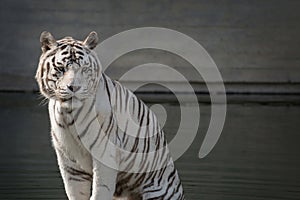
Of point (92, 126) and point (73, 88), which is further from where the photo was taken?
point (92, 126)

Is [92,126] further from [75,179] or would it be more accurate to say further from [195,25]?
[195,25]

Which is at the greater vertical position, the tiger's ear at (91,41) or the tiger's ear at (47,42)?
the tiger's ear at (91,41)

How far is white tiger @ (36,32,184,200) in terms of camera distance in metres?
4.06

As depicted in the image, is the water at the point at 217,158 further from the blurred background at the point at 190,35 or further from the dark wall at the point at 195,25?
the dark wall at the point at 195,25

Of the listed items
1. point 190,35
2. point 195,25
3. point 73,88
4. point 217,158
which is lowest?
point 73,88

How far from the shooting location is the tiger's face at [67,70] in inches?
158

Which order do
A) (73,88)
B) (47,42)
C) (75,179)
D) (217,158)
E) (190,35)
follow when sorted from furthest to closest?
1. (190,35)
2. (217,158)
3. (75,179)
4. (47,42)
5. (73,88)

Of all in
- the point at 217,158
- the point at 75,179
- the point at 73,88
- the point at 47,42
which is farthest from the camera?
the point at 217,158

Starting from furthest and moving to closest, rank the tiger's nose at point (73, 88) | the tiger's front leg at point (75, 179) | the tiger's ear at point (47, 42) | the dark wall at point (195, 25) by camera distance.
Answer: the dark wall at point (195, 25), the tiger's front leg at point (75, 179), the tiger's ear at point (47, 42), the tiger's nose at point (73, 88)

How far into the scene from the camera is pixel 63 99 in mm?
4051

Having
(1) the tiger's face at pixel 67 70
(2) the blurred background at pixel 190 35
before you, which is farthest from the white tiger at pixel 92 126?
(2) the blurred background at pixel 190 35

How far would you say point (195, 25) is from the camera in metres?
14.9

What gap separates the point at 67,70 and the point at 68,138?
35 centimetres

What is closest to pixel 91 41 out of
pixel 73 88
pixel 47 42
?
pixel 47 42
